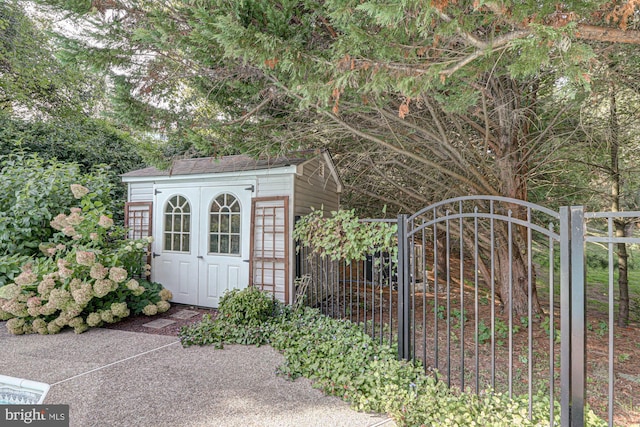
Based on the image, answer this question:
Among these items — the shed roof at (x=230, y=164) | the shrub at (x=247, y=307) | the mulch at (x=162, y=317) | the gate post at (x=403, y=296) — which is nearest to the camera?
the gate post at (x=403, y=296)

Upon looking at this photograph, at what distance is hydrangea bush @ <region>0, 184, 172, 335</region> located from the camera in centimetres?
429

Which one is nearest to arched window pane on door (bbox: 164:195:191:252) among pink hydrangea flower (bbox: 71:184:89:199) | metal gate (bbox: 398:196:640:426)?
pink hydrangea flower (bbox: 71:184:89:199)

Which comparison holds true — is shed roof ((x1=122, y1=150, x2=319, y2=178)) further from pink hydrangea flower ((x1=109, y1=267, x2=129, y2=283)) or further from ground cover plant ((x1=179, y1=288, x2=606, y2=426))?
ground cover plant ((x1=179, y1=288, x2=606, y2=426))

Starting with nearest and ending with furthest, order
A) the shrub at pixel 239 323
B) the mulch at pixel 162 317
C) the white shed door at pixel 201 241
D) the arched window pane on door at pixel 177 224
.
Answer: the shrub at pixel 239 323
the mulch at pixel 162 317
the white shed door at pixel 201 241
the arched window pane on door at pixel 177 224

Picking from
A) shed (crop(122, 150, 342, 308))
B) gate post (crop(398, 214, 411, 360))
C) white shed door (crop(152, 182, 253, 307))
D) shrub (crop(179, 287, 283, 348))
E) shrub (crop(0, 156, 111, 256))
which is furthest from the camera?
white shed door (crop(152, 182, 253, 307))

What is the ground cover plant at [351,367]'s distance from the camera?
240cm

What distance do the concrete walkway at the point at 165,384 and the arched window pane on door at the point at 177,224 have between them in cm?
187

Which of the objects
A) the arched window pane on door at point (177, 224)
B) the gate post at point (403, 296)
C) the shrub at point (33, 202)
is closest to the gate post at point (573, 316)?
the gate post at point (403, 296)

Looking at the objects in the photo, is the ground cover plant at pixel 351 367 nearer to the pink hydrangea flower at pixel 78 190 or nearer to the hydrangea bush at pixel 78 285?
the hydrangea bush at pixel 78 285

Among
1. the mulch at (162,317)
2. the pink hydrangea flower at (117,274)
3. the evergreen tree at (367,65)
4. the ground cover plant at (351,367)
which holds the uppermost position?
the evergreen tree at (367,65)

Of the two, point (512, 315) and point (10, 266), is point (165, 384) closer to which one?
point (512, 315)

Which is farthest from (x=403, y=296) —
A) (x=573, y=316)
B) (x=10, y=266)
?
(x=10, y=266)

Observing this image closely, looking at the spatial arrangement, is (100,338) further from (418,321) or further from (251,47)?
(418,321)

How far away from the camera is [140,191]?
20.0 ft
